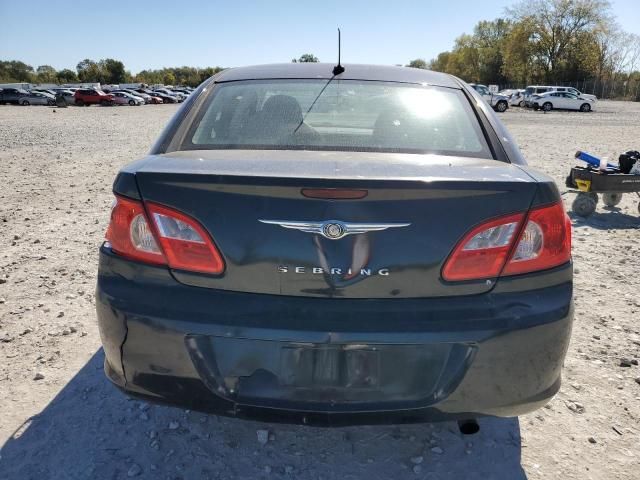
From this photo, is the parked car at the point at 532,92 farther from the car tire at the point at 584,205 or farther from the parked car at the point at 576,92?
the car tire at the point at 584,205

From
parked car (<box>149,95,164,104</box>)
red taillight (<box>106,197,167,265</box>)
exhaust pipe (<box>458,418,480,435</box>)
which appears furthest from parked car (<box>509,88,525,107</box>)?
red taillight (<box>106,197,167,265</box>)

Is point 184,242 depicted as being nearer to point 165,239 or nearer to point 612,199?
point 165,239

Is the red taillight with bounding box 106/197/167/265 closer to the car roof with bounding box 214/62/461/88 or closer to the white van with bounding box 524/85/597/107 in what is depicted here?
the car roof with bounding box 214/62/461/88

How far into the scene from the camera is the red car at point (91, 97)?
44.3 metres

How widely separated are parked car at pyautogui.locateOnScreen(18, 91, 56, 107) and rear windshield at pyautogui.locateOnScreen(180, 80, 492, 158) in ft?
158

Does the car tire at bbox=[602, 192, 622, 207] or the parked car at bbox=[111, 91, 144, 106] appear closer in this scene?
the car tire at bbox=[602, 192, 622, 207]

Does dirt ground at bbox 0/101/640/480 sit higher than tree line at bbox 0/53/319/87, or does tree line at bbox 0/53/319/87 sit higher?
tree line at bbox 0/53/319/87

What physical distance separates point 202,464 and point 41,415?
91cm

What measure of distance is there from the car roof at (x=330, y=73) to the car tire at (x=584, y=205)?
160 inches

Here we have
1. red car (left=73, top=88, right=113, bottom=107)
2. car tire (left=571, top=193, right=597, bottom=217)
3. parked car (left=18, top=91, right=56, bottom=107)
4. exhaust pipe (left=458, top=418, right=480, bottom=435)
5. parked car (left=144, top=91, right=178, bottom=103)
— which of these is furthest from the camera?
parked car (left=144, top=91, right=178, bottom=103)

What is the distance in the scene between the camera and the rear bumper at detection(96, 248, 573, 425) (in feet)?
5.50

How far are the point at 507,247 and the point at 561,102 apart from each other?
4293 centimetres

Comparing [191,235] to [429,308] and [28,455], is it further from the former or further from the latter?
[28,455]

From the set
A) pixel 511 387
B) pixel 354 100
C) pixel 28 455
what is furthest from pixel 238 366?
pixel 354 100
